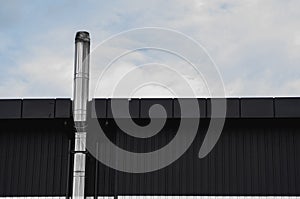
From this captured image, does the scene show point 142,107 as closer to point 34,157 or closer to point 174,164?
point 174,164

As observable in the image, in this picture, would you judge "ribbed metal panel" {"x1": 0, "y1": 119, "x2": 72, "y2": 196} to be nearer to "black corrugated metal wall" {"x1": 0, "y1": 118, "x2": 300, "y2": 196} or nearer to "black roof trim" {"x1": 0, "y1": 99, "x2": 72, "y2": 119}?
"black corrugated metal wall" {"x1": 0, "y1": 118, "x2": 300, "y2": 196}

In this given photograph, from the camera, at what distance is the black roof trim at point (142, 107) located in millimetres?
20500

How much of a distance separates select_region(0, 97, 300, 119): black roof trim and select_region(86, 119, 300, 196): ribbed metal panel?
43cm

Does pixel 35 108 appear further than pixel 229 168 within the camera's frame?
Yes

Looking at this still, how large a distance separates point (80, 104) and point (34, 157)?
2889 mm

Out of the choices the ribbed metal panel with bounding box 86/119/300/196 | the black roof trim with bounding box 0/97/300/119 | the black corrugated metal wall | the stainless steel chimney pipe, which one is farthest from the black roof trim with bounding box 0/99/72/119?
the ribbed metal panel with bounding box 86/119/300/196

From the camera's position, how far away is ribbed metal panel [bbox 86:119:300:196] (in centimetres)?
2052

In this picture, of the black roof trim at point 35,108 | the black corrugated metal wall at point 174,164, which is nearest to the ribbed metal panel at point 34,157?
the black corrugated metal wall at point 174,164

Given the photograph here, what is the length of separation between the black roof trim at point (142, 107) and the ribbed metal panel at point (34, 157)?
438 mm

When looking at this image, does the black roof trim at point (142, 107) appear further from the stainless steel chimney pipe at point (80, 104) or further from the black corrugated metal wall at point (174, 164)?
the stainless steel chimney pipe at point (80, 104)

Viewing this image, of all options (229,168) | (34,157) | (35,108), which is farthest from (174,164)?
(35,108)

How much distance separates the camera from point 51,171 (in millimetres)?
21047

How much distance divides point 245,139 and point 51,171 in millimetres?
7228

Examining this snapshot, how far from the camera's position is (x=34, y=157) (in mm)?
21188
